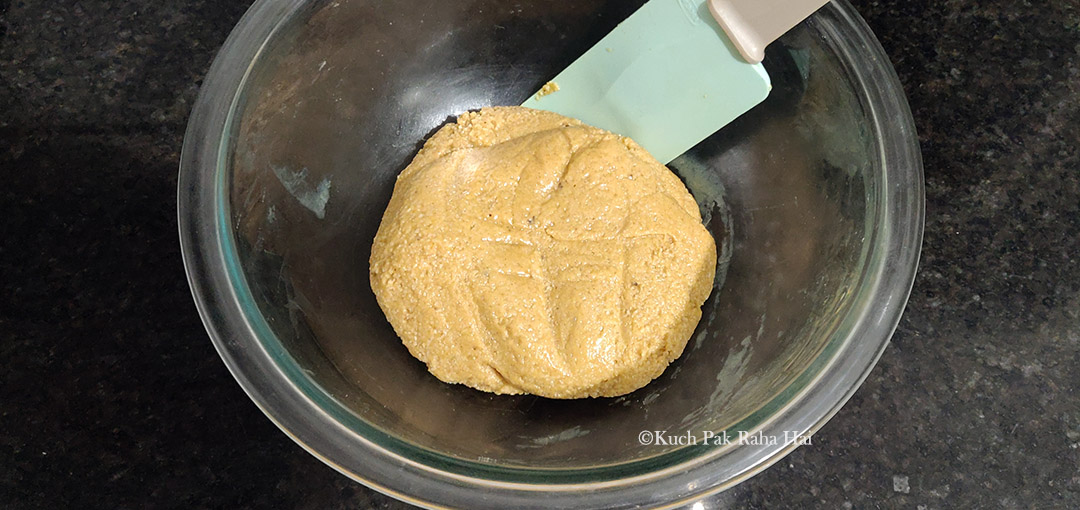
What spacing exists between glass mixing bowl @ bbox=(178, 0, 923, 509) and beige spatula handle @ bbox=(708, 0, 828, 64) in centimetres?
9

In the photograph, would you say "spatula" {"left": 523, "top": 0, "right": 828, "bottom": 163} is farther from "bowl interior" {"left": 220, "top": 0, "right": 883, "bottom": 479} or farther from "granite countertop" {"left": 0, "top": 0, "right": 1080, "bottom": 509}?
"granite countertop" {"left": 0, "top": 0, "right": 1080, "bottom": 509}

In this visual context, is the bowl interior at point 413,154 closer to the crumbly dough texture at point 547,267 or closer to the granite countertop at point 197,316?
the crumbly dough texture at point 547,267

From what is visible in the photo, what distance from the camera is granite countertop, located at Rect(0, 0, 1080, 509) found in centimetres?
143

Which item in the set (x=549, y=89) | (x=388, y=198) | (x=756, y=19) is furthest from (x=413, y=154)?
(x=756, y=19)

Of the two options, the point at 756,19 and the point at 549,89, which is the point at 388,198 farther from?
the point at 756,19

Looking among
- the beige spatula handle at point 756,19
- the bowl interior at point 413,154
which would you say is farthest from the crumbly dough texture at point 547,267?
the beige spatula handle at point 756,19

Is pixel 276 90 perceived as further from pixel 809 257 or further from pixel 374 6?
pixel 809 257

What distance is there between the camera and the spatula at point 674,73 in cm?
133

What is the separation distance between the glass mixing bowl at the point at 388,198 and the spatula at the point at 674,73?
79 mm

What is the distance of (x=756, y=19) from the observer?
1.30 meters

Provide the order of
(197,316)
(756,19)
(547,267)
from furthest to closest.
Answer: (197,316), (547,267), (756,19)

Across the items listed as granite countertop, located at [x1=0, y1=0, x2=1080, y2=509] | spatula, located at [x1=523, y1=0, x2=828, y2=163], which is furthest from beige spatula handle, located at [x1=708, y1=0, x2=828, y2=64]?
granite countertop, located at [x1=0, y1=0, x2=1080, y2=509]

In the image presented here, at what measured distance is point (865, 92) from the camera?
132cm

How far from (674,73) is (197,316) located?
3.49 feet
